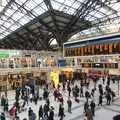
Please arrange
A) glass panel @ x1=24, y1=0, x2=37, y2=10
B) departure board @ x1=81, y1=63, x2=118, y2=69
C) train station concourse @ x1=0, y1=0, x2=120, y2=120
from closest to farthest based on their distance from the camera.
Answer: train station concourse @ x1=0, y1=0, x2=120, y2=120
departure board @ x1=81, y1=63, x2=118, y2=69
glass panel @ x1=24, y1=0, x2=37, y2=10

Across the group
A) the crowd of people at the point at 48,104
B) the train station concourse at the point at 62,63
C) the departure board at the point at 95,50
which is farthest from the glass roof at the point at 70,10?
the departure board at the point at 95,50

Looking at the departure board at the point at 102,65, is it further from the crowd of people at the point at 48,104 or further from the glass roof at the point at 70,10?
the glass roof at the point at 70,10

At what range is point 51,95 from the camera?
90.0 feet

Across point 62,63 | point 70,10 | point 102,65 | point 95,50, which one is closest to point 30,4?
point 70,10

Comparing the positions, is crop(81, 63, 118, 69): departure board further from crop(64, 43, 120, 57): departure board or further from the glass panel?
the glass panel

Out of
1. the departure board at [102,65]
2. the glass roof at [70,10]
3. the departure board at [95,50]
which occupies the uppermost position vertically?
the glass roof at [70,10]

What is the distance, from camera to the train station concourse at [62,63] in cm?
1756

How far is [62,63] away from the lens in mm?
26422

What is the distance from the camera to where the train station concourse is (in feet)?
A: 57.6

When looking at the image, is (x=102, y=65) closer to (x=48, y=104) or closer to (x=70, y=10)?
(x=48, y=104)

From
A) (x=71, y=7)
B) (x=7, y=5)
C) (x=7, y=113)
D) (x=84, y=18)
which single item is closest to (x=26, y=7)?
(x=7, y=5)

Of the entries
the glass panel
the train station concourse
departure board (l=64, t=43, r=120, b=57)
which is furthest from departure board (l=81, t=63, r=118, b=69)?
the glass panel

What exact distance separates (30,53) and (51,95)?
6394 mm

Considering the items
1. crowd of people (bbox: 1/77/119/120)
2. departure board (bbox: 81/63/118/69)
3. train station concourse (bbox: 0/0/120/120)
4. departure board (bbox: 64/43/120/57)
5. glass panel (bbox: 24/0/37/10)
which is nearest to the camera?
departure board (bbox: 64/43/120/57)
